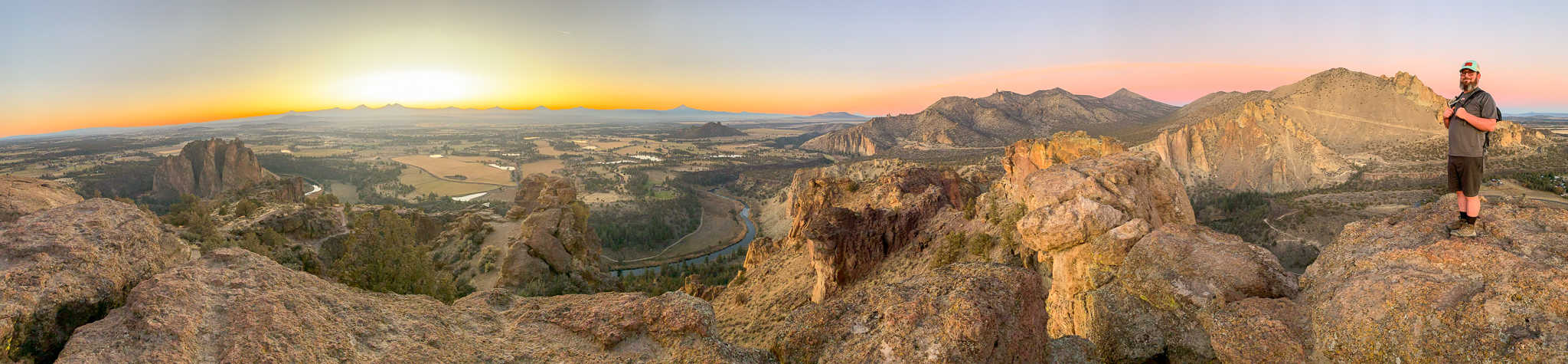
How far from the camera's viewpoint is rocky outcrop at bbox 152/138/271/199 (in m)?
77.8

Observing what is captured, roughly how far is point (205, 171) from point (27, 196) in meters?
105

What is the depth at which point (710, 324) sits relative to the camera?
23.6 ft

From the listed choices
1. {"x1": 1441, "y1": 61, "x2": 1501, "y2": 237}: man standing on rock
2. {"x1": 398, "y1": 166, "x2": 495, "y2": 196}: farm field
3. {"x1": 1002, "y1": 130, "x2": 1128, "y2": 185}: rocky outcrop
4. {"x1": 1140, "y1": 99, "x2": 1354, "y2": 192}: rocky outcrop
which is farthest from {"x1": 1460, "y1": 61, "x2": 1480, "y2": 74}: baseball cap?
{"x1": 398, "y1": 166, "x2": 495, "y2": 196}: farm field

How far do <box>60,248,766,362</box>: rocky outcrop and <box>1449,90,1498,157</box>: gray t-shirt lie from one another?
10.9 meters

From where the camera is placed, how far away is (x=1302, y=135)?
92.1 metres

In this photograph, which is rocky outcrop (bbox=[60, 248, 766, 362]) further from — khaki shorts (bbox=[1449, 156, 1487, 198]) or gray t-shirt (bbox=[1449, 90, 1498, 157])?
gray t-shirt (bbox=[1449, 90, 1498, 157])

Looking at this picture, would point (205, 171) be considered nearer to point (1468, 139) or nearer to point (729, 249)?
point (729, 249)

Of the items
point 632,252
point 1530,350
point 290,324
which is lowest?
point 632,252

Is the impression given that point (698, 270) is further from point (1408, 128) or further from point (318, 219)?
point (1408, 128)

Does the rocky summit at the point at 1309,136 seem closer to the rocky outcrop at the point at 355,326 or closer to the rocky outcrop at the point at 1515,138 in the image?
the rocky outcrop at the point at 1515,138

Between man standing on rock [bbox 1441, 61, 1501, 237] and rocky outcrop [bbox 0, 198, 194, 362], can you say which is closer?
rocky outcrop [bbox 0, 198, 194, 362]

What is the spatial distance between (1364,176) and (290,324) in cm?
11434

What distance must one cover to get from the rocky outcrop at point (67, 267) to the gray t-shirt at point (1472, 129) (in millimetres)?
16947

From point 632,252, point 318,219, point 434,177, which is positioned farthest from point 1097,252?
point 434,177
